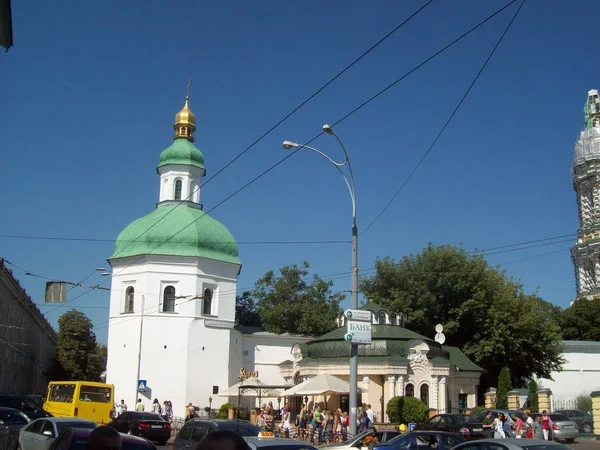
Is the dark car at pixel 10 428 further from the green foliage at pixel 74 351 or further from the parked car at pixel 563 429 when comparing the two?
the green foliage at pixel 74 351

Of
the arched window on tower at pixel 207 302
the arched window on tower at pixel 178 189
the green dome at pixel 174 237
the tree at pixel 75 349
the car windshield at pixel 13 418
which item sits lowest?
the car windshield at pixel 13 418

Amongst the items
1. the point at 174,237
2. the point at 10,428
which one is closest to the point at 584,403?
the point at 174,237

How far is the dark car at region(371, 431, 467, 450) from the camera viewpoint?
16047 millimetres

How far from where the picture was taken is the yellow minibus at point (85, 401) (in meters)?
26.4

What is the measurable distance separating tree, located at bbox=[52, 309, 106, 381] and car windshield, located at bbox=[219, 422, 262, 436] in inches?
1717

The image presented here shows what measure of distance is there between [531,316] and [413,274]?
8710 millimetres

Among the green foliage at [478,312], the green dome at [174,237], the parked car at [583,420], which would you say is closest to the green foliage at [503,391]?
the parked car at [583,420]

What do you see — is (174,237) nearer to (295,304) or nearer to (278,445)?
(295,304)

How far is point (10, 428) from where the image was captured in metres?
15.8

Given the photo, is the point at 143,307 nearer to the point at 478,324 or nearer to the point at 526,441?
the point at 478,324

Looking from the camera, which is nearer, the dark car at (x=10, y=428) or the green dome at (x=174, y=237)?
the dark car at (x=10, y=428)

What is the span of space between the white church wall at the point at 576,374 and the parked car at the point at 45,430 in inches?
1834

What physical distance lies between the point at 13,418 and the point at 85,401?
721 centimetres

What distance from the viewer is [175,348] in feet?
137
